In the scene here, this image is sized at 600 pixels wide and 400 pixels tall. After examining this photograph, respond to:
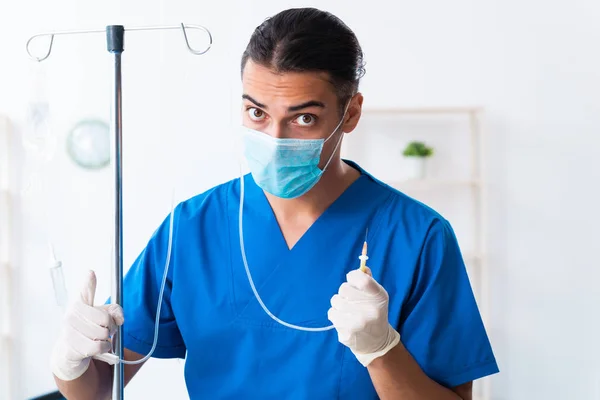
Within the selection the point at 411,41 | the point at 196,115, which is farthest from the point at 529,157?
the point at 196,115

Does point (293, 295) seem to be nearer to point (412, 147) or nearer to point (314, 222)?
point (314, 222)

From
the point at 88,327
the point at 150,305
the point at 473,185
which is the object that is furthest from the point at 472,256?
the point at 88,327

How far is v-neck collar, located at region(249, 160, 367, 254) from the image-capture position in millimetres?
1252

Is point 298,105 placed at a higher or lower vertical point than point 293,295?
higher

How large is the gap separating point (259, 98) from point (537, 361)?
7.49 ft

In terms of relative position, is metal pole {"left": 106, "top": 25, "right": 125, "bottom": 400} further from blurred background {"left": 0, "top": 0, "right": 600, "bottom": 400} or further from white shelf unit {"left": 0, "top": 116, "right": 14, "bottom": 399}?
white shelf unit {"left": 0, "top": 116, "right": 14, "bottom": 399}

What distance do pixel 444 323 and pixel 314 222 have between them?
294 mm

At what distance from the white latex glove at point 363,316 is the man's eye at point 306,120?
0.28 m

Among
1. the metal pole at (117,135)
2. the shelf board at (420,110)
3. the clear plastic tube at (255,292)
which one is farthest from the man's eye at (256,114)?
the shelf board at (420,110)

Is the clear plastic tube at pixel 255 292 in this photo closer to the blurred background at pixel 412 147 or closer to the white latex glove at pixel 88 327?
the white latex glove at pixel 88 327

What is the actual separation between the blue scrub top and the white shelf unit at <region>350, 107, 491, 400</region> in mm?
1559

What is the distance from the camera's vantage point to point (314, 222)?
4.16 ft

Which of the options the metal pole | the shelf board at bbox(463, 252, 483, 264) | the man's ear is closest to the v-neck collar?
the man's ear

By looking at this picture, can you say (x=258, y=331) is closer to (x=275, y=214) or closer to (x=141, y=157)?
(x=275, y=214)
